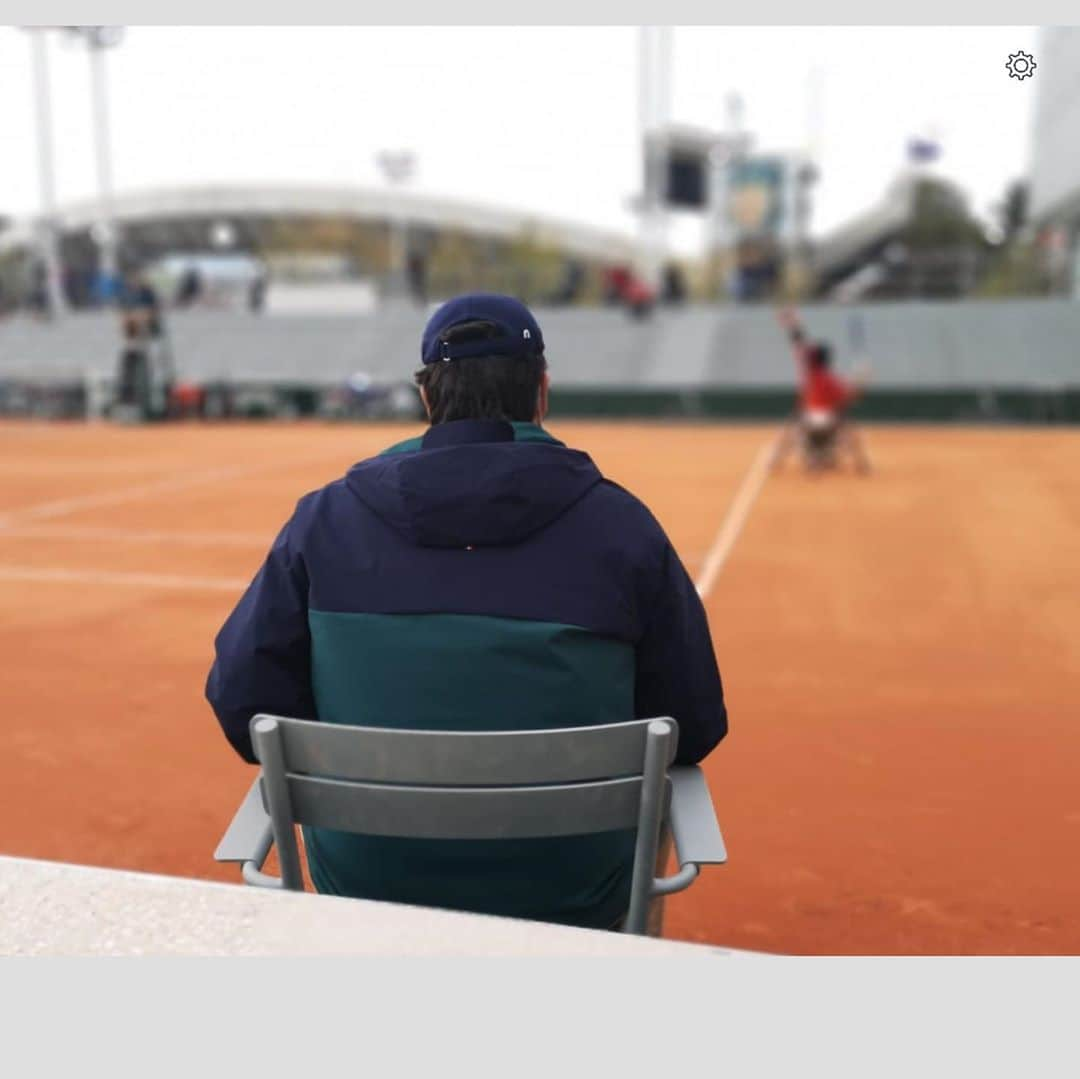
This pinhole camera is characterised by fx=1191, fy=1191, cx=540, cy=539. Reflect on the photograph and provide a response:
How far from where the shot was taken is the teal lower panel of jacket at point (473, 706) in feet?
6.59

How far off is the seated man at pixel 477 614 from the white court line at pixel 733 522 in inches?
198

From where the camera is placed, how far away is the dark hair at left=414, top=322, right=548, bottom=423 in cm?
217

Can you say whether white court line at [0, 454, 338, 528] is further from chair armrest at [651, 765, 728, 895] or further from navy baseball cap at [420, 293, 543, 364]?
chair armrest at [651, 765, 728, 895]

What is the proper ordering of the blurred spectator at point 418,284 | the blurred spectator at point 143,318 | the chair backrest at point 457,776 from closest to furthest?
1. the chair backrest at point 457,776
2. the blurred spectator at point 143,318
3. the blurred spectator at point 418,284

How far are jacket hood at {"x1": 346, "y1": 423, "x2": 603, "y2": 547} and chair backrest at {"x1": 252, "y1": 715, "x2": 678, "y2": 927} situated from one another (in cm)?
34

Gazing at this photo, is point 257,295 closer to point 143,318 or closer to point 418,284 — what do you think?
point 418,284

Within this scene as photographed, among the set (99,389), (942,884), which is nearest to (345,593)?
(942,884)

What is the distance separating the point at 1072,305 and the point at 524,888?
30937 millimetres

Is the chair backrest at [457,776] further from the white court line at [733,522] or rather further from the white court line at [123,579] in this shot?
the white court line at [123,579]

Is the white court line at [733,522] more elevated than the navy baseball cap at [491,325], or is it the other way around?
the navy baseball cap at [491,325]

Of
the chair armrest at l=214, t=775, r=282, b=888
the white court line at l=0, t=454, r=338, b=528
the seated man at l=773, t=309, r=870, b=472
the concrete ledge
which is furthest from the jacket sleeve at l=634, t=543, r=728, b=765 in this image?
the seated man at l=773, t=309, r=870, b=472

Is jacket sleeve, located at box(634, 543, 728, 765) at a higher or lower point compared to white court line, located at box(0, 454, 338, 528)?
higher

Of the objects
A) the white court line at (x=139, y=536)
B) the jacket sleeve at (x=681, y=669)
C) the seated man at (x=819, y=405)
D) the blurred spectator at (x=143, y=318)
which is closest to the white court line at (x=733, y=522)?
the seated man at (x=819, y=405)

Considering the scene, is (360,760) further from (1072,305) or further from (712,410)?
(1072,305)
